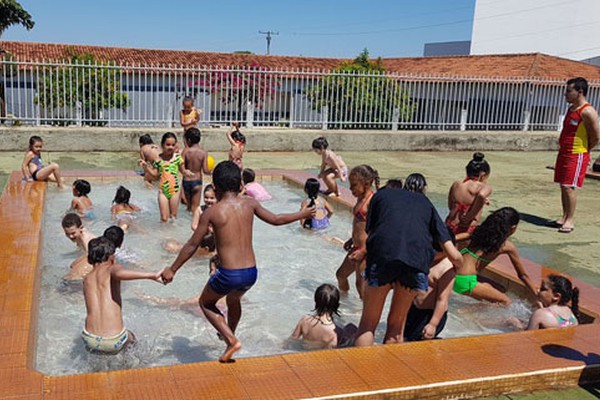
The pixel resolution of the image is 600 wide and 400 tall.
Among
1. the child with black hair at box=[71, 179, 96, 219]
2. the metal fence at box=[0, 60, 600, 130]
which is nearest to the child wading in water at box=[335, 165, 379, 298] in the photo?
the child with black hair at box=[71, 179, 96, 219]

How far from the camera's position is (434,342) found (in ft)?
13.1

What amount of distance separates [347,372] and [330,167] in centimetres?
649

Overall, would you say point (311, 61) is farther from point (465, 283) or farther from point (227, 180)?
point (227, 180)

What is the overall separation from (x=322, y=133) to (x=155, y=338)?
12.2 meters

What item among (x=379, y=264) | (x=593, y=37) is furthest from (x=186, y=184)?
(x=593, y=37)

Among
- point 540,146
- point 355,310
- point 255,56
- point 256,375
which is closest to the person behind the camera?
point 256,375

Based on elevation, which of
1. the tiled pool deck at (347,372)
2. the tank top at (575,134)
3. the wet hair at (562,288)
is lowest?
the tiled pool deck at (347,372)

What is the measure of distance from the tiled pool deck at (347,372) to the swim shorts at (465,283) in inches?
45.1

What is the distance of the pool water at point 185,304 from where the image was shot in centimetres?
467

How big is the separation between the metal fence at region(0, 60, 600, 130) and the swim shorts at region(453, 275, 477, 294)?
10.7 m

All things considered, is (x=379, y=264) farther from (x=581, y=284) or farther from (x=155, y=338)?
(x=581, y=284)

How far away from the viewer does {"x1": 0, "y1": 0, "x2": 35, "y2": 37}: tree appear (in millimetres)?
20898

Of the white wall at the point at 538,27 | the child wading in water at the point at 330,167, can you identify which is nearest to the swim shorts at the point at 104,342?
the child wading in water at the point at 330,167

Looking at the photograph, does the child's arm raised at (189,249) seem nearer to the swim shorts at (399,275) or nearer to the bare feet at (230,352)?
the bare feet at (230,352)
